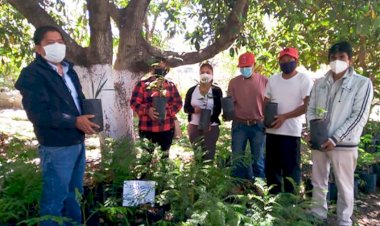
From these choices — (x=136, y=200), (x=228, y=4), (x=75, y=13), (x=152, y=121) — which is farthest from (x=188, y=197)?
(x=75, y=13)

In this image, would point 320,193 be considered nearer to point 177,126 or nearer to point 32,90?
point 177,126

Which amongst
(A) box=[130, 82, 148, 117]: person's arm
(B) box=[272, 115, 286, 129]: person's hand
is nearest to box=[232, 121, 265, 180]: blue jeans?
(B) box=[272, 115, 286, 129]: person's hand

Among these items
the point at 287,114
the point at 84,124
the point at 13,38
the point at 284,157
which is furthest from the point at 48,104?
the point at 13,38

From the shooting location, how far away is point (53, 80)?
257 cm

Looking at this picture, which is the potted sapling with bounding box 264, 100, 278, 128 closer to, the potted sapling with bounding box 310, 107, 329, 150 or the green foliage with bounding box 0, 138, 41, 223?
the potted sapling with bounding box 310, 107, 329, 150

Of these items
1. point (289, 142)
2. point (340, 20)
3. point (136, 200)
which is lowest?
point (136, 200)

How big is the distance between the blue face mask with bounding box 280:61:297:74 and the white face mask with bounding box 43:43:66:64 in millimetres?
2006

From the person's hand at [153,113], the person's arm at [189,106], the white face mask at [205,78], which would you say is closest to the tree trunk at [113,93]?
the person's hand at [153,113]

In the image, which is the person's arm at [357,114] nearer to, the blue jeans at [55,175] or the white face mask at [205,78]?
the white face mask at [205,78]

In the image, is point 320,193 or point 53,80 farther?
point 320,193

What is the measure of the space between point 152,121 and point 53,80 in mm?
1452

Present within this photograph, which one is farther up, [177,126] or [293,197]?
[177,126]

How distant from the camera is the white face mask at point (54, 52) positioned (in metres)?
2.63

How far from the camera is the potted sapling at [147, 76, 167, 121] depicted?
3.63 metres
